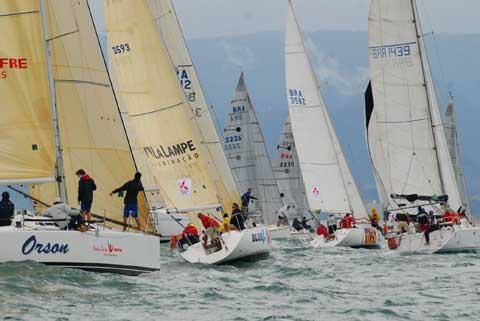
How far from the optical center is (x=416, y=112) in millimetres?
34219

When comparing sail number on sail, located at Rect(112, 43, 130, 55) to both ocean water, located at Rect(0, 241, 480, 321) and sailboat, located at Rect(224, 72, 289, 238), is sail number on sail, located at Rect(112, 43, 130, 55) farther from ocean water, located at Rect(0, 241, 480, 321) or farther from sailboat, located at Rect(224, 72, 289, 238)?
sailboat, located at Rect(224, 72, 289, 238)

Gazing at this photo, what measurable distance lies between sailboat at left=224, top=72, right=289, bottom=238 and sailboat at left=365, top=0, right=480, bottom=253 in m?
16.1

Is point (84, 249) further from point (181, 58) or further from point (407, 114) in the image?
point (181, 58)

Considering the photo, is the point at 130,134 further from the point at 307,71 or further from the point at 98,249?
the point at 98,249

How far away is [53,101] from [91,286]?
11.9 ft

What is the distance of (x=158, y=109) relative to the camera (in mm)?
28828

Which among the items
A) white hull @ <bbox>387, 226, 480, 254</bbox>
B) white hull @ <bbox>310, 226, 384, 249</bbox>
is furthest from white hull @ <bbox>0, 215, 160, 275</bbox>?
white hull @ <bbox>310, 226, 384, 249</bbox>

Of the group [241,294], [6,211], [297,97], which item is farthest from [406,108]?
[241,294]

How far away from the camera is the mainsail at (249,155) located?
51500mm

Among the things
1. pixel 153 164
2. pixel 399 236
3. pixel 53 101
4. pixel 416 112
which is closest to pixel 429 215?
pixel 399 236

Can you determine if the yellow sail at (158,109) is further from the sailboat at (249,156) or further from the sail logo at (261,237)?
the sailboat at (249,156)

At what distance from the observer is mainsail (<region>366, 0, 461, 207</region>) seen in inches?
1326

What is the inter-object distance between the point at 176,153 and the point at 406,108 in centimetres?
863

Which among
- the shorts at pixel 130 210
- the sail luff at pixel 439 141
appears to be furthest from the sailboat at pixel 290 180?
the shorts at pixel 130 210
